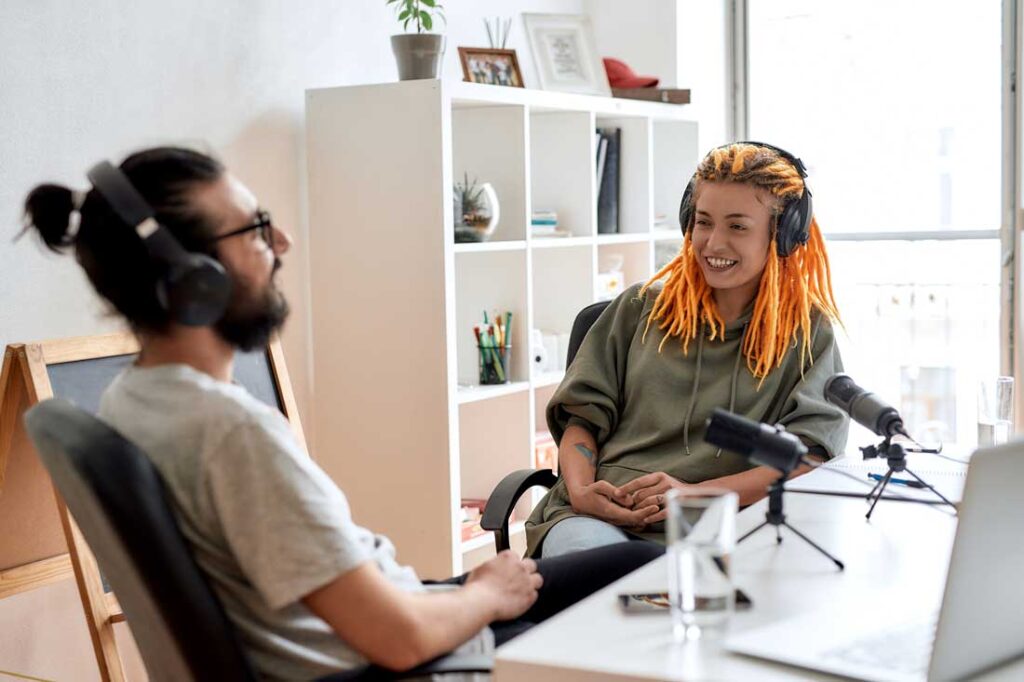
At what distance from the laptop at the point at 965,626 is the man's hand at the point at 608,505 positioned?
881 millimetres

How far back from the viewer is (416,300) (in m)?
2.97

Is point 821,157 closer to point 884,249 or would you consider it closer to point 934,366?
point 884,249

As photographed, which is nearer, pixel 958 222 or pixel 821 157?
pixel 958 222

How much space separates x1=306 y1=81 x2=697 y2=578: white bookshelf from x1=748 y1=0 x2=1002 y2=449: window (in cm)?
131

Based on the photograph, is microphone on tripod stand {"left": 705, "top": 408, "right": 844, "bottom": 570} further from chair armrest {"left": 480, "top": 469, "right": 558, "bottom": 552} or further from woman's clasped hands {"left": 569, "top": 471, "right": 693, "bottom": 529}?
chair armrest {"left": 480, "top": 469, "right": 558, "bottom": 552}

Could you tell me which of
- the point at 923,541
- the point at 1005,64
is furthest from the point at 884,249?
the point at 923,541

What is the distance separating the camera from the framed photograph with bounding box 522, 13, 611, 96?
364cm

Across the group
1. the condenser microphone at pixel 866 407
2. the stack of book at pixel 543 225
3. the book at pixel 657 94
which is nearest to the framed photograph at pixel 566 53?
the book at pixel 657 94

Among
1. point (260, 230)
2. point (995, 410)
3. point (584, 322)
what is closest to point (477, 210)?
point (584, 322)

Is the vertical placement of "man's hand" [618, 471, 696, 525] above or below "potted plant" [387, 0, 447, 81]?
below

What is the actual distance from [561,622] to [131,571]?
0.47 meters

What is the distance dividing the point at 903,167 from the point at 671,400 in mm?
2253

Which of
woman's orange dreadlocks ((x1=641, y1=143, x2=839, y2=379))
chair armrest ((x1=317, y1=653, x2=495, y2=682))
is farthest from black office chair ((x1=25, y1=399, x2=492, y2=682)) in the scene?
woman's orange dreadlocks ((x1=641, y1=143, x2=839, y2=379))

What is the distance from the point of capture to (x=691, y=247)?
8.03ft
